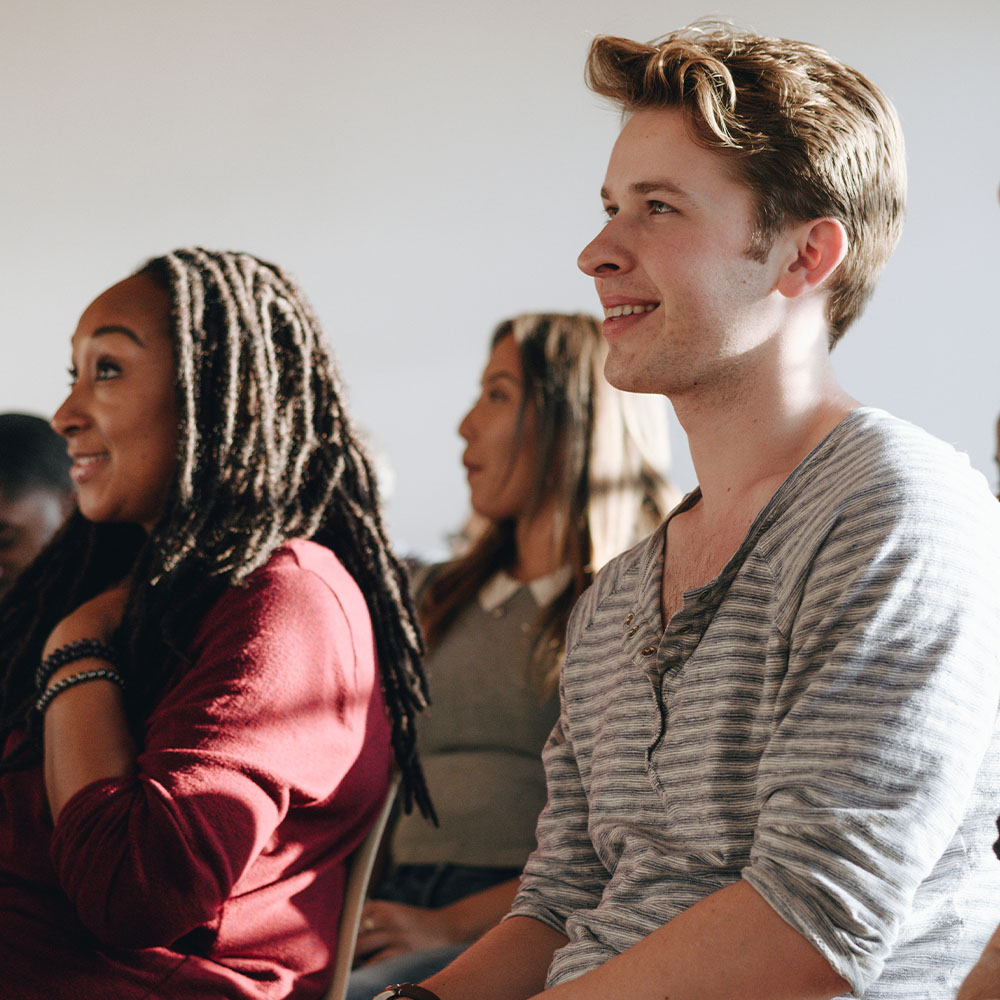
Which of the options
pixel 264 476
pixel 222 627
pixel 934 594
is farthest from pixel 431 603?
pixel 934 594

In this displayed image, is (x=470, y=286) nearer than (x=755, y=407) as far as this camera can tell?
No

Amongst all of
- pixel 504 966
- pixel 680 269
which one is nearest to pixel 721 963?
pixel 504 966

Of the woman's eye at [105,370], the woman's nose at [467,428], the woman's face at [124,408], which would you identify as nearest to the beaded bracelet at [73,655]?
the woman's face at [124,408]

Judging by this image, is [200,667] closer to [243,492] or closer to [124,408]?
[243,492]

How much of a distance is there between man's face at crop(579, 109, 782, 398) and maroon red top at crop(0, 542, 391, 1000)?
1.65 feet

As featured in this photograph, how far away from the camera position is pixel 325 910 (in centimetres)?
132

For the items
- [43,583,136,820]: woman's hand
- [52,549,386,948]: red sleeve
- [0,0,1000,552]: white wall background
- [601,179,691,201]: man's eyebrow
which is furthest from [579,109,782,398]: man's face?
[0,0,1000,552]: white wall background

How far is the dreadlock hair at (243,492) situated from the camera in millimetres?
1399

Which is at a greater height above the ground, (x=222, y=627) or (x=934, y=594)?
(x=934, y=594)

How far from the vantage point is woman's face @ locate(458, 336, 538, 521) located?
7.51 ft

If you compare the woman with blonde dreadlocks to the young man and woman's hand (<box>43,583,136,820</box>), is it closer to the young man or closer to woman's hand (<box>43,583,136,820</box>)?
woman's hand (<box>43,583,136,820</box>)

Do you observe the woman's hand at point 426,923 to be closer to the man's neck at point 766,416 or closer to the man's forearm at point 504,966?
the man's forearm at point 504,966

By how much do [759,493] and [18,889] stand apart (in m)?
0.96

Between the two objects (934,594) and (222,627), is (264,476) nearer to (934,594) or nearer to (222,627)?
(222,627)
